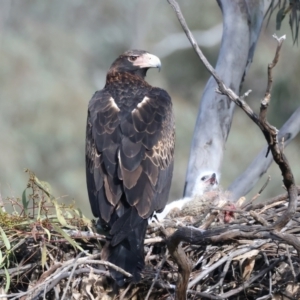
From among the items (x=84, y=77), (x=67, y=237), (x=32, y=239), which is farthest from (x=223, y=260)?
(x=84, y=77)

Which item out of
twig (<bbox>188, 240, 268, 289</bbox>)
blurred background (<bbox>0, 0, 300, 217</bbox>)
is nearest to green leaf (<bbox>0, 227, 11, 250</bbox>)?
twig (<bbox>188, 240, 268, 289</bbox>)

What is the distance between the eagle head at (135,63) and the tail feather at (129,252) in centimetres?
243

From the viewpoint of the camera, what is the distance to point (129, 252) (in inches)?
203

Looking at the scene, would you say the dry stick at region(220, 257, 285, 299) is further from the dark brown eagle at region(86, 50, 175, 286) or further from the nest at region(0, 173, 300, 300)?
the dark brown eagle at region(86, 50, 175, 286)

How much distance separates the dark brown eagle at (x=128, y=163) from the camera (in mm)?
5258

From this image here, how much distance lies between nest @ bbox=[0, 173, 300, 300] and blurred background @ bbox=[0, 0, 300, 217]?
10807 millimetres

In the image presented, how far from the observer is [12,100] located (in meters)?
19.2

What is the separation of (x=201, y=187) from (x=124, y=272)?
88.2 inches

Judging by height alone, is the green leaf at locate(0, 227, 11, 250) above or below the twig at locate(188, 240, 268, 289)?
above

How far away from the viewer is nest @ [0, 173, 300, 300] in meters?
5.09

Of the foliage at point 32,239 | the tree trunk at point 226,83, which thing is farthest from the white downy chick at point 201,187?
the foliage at point 32,239

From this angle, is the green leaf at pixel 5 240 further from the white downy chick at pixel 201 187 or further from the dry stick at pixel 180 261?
the white downy chick at pixel 201 187

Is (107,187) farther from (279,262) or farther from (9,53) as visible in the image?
(9,53)

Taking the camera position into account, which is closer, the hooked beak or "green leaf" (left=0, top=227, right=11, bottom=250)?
"green leaf" (left=0, top=227, right=11, bottom=250)
